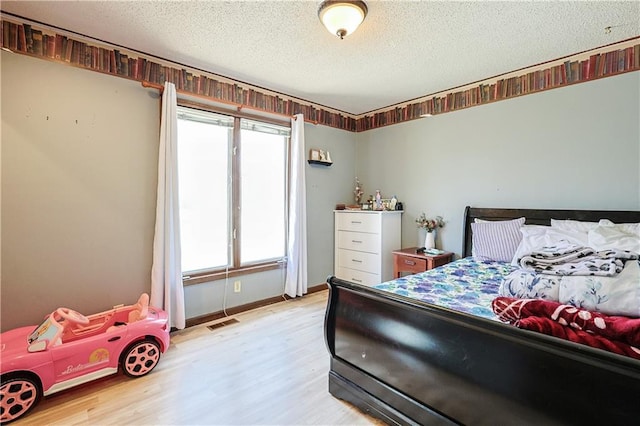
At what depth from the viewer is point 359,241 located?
4.02 metres

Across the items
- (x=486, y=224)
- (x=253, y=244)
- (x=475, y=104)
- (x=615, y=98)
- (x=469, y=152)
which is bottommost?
(x=253, y=244)

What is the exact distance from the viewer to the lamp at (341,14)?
185 cm

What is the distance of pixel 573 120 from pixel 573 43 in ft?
2.19

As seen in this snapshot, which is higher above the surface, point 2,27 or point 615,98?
point 2,27

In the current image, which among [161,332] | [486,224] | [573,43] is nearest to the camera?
[161,332]

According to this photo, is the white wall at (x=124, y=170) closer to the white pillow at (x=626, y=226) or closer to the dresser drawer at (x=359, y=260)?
the white pillow at (x=626, y=226)

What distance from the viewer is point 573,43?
95.0 inches

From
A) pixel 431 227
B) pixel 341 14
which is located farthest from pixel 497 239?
pixel 341 14

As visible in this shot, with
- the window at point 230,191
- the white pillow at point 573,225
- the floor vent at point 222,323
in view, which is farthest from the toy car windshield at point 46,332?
the white pillow at point 573,225

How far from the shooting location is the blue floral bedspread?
1.75 m

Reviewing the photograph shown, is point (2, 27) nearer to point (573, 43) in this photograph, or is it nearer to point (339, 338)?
point (339, 338)

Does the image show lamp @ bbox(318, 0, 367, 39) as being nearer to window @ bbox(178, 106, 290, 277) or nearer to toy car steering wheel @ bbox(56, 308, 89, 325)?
window @ bbox(178, 106, 290, 277)

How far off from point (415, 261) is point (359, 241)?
0.84 meters

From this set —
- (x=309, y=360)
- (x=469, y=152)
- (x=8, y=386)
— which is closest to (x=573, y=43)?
(x=469, y=152)
